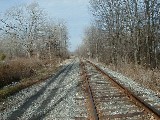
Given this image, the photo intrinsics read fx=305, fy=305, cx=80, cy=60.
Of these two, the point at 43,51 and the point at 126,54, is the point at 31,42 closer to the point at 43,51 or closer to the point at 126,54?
the point at 43,51

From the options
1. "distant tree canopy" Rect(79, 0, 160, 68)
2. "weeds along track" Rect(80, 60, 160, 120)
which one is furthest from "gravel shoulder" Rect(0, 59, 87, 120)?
"distant tree canopy" Rect(79, 0, 160, 68)

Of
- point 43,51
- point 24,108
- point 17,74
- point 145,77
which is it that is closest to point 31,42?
point 43,51

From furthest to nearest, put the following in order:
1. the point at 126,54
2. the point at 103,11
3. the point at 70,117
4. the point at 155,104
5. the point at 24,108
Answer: the point at 103,11
the point at 126,54
the point at 24,108
the point at 155,104
the point at 70,117

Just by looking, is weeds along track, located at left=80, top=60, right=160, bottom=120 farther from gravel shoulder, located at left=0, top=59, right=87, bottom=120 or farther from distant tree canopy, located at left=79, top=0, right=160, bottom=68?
distant tree canopy, located at left=79, top=0, right=160, bottom=68

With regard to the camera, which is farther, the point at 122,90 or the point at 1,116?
the point at 122,90

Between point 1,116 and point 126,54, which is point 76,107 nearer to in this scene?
point 1,116

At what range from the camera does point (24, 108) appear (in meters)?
10.9

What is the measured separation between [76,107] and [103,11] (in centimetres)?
2970

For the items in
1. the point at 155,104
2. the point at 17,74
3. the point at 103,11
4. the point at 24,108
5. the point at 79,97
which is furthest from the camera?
the point at 103,11

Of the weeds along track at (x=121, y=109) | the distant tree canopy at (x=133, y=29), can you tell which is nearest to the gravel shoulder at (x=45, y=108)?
the weeds along track at (x=121, y=109)

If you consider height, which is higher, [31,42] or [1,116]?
[31,42]

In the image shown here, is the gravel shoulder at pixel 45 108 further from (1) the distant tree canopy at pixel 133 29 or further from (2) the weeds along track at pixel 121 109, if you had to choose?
(1) the distant tree canopy at pixel 133 29

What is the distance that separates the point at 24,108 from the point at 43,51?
69.3 metres

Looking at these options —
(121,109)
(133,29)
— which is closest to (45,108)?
(121,109)
